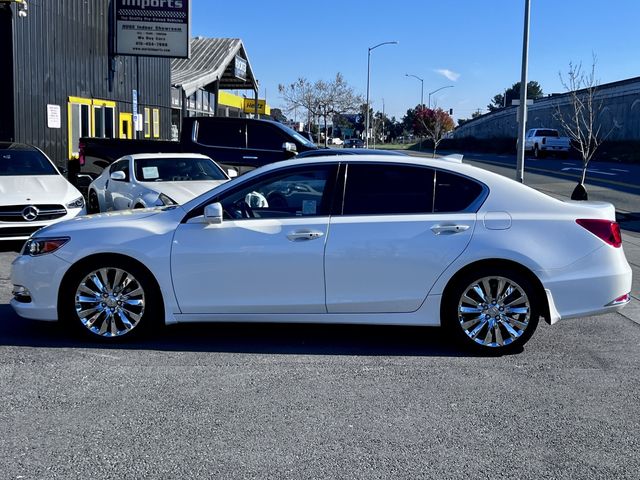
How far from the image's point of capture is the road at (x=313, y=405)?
387 cm

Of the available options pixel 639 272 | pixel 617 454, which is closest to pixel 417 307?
pixel 617 454

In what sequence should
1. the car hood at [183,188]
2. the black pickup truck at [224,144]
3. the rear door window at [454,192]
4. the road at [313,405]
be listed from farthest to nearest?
the black pickup truck at [224,144]
the car hood at [183,188]
the rear door window at [454,192]
the road at [313,405]

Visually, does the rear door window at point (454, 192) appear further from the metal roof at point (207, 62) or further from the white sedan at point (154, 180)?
the metal roof at point (207, 62)

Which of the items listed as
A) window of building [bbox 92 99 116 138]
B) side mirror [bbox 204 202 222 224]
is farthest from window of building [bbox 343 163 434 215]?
window of building [bbox 92 99 116 138]

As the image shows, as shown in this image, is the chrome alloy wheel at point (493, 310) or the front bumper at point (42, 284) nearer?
the chrome alloy wheel at point (493, 310)

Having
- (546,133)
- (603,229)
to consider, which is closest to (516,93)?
(546,133)

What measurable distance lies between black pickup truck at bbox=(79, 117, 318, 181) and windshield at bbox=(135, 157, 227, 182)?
245 cm

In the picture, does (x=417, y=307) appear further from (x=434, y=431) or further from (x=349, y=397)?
(x=434, y=431)

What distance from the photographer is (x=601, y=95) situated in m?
51.6

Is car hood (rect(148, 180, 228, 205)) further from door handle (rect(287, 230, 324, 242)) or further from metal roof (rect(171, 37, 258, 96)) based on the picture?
metal roof (rect(171, 37, 258, 96))

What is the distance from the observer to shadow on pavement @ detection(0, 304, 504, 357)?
5961 millimetres

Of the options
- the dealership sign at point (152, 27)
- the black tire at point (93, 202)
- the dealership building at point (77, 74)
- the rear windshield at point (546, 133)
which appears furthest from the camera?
the rear windshield at point (546, 133)

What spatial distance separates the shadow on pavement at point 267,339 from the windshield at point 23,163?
555cm

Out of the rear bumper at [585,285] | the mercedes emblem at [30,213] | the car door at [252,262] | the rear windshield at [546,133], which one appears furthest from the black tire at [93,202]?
the rear windshield at [546,133]
